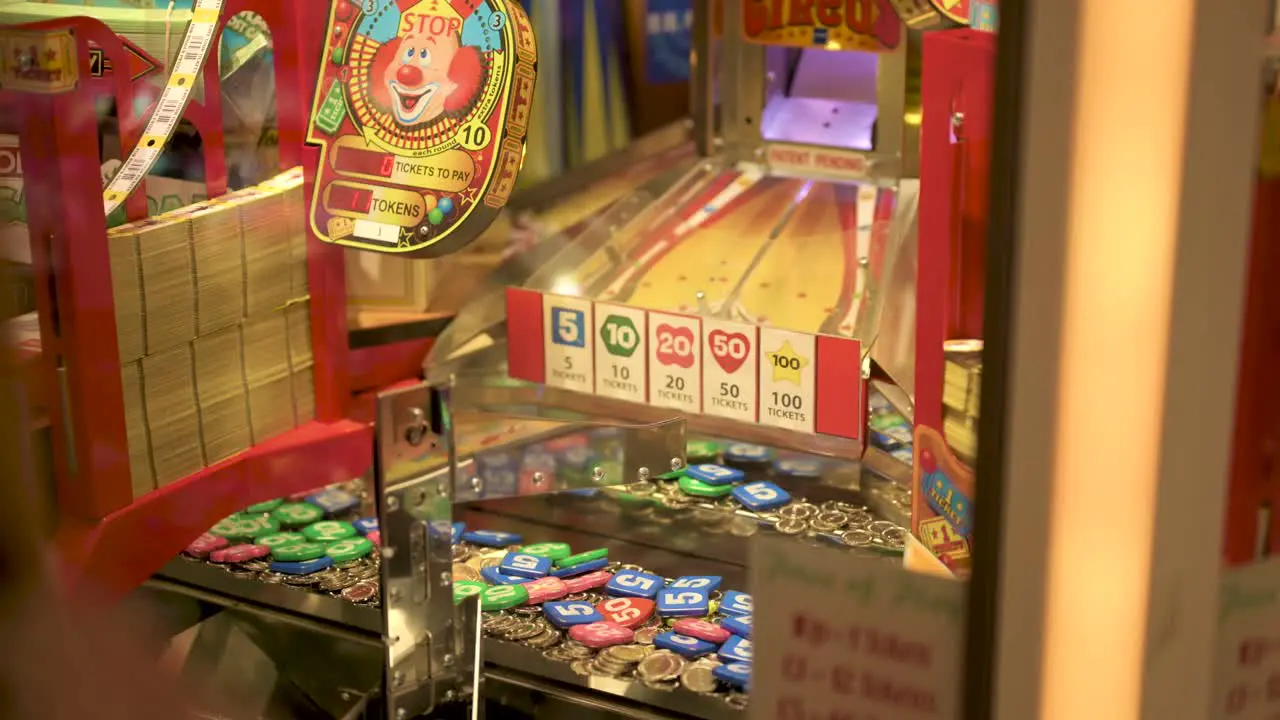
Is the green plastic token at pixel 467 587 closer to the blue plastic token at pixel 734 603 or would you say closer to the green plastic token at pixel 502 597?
the green plastic token at pixel 502 597

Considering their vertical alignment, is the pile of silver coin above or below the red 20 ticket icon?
below

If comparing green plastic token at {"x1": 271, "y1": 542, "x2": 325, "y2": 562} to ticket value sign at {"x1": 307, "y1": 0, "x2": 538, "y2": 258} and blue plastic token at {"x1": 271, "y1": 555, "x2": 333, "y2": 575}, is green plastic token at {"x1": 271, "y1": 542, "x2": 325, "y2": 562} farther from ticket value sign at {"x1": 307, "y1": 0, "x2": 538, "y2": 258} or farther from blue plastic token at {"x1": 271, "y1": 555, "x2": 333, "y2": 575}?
ticket value sign at {"x1": 307, "y1": 0, "x2": 538, "y2": 258}

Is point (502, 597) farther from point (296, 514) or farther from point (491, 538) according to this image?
point (296, 514)

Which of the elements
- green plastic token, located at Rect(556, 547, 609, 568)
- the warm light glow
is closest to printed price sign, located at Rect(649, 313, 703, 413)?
green plastic token, located at Rect(556, 547, 609, 568)

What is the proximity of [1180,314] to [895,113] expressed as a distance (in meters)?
1.45

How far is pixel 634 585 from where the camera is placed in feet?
5.46

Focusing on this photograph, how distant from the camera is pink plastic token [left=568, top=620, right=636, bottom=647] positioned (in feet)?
5.08

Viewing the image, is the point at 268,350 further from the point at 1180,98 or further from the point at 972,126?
the point at 1180,98

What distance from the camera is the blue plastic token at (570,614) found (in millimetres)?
1589

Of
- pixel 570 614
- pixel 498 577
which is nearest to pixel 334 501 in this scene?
pixel 498 577

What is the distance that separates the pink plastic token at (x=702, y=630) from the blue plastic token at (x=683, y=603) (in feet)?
0.06

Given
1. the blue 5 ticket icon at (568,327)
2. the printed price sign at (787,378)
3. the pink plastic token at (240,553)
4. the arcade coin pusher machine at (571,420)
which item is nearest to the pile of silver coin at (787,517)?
the arcade coin pusher machine at (571,420)

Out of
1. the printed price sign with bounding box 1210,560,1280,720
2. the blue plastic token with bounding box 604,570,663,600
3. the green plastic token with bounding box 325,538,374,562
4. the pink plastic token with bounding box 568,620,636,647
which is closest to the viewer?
the printed price sign with bounding box 1210,560,1280,720

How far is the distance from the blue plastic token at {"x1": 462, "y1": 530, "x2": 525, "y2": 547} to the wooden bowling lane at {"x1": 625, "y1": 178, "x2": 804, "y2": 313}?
1.15 ft
